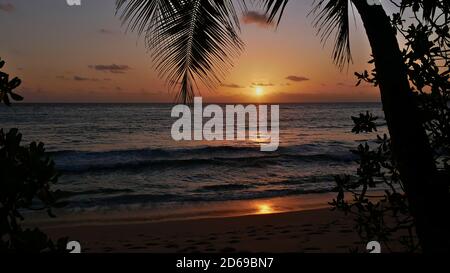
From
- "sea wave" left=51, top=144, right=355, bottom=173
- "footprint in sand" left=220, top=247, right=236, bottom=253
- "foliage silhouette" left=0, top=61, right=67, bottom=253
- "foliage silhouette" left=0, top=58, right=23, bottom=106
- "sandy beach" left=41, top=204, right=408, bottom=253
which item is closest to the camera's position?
"foliage silhouette" left=0, top=61, right=67, bottom=253

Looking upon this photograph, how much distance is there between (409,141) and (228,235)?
718 cm

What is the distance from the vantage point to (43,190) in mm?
1593

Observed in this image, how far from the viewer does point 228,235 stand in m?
9.21

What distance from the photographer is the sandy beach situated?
27.0 feet

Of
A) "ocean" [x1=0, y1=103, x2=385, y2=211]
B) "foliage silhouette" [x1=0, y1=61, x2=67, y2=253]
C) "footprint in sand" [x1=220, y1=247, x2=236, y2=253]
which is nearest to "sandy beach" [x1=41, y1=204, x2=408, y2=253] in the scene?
"footprint in sand" [x1=220, y1=247, x2=236, y2=253]

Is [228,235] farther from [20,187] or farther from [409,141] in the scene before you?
[20,187]

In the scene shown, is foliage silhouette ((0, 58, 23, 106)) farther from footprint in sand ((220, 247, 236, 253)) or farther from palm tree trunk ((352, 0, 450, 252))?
footprint in sand ((220, 247, 236, 253))

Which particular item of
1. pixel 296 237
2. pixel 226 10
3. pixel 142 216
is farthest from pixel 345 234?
pixel 226 10

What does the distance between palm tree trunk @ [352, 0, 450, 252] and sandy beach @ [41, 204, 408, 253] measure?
5512mm

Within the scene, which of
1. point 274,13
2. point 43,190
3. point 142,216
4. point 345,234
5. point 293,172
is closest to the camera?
point 43,190

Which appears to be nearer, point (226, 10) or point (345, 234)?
point (226, 10)

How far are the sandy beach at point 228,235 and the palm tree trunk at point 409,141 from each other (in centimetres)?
551
